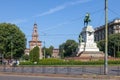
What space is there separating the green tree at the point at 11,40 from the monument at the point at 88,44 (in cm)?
2667

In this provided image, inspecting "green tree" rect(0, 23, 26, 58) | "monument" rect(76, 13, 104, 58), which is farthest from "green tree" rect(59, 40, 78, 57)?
"monument" rect(76, 13, 104, 58)

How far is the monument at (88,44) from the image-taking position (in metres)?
79.5

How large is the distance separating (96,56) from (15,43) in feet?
109

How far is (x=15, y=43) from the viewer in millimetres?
105312

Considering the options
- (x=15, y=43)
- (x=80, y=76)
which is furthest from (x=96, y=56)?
(x=80, y=76)

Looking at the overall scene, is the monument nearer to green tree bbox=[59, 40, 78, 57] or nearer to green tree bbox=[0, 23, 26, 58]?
green tree bbox=[0, 23, 26, 58]

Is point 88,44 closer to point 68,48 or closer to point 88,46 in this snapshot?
point 88,46

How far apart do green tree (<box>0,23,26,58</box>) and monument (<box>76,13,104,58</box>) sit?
2667 centimetres

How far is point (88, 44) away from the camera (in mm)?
80938

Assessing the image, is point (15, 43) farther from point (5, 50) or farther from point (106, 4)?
point (106, 4)

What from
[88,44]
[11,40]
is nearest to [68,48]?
[11,40]

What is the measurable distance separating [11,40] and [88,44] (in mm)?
31619

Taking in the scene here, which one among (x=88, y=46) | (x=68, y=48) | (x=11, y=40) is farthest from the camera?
(x=68, y=48)

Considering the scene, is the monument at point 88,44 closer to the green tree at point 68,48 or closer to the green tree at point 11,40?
the green tree at point 11,40
